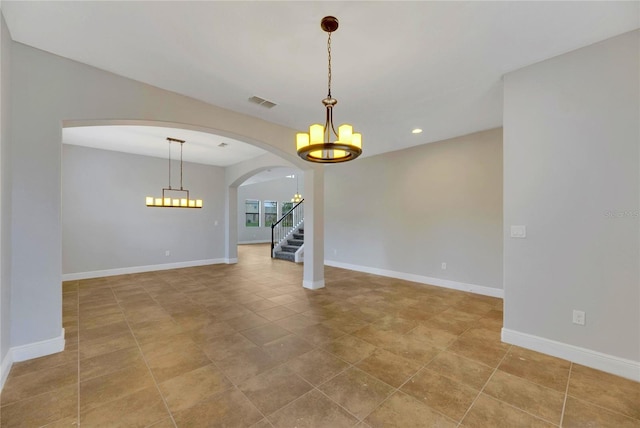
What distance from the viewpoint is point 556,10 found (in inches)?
78.4

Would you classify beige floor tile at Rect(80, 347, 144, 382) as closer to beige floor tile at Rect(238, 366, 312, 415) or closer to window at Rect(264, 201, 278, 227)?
beige floor tile at Rect(238, 366, 312, 415)

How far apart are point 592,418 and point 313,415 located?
1962mm

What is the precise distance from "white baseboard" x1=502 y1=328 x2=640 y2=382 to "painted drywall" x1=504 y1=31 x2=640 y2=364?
1.6 inches

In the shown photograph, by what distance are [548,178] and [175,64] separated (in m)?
4.06

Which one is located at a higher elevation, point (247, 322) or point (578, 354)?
point (578, 354)

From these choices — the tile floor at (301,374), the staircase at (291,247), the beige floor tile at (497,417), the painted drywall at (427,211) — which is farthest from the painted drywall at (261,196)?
the beige floor tile at (497,417)

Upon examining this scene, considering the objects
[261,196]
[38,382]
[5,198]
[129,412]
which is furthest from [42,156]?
[261,196]

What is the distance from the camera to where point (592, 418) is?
1.79m

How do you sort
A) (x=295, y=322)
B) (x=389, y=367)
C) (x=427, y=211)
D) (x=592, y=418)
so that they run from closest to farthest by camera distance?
(x=592, y=418), (x=389, y=367), (x=295, y=322), (x=427, y=211)

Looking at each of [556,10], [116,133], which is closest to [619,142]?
[556,10]

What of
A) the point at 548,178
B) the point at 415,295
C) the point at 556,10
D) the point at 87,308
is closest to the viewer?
the point at 556,10

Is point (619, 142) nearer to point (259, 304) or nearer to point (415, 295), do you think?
point (415, 295)

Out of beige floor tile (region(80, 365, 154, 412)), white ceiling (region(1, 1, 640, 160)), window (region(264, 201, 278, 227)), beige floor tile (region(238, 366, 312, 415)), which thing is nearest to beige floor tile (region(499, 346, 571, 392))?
beige floor tile (region(238, 366, 312, 415))

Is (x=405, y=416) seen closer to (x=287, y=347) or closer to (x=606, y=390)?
(x=287, y=347)
